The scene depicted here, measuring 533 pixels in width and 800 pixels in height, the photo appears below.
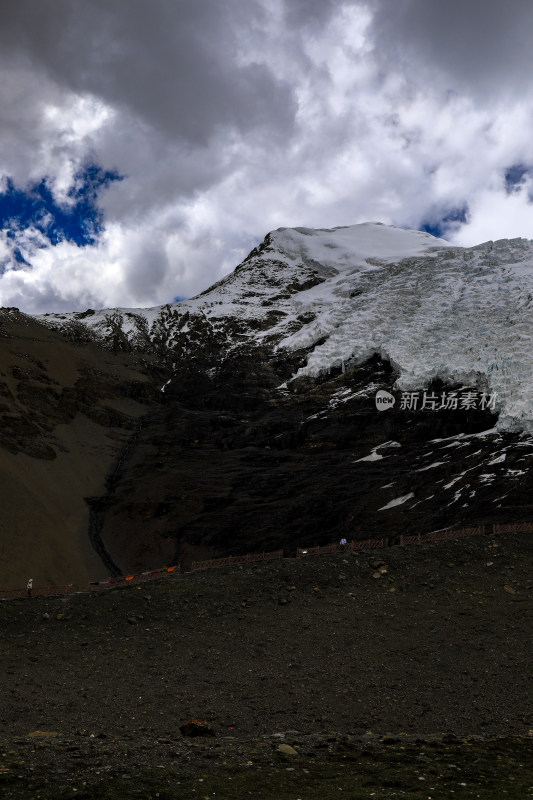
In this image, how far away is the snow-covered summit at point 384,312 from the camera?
233 ft

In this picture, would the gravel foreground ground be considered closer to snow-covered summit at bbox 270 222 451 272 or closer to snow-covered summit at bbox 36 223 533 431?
snow-covered summit at bbox 36 223 533 431

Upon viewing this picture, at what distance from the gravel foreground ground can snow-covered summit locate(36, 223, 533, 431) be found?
34156 mm

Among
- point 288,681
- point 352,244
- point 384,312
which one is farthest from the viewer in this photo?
point 352,244

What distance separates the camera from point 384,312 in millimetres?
97438

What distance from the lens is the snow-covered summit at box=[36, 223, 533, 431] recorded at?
71000mm

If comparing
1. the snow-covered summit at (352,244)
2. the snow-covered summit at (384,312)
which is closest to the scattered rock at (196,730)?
the snow-covered summit at (384,312)

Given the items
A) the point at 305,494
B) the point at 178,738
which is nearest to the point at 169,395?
the point at 305,494

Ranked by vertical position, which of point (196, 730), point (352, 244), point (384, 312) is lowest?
point (196, 730)

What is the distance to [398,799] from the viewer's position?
10.2 metres

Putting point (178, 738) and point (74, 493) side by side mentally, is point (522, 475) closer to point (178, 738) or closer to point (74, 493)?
point (178, 738)

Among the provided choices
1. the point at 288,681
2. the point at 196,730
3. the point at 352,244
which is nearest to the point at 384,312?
the point at 352,244

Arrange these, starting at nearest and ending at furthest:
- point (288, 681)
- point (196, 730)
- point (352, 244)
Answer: point (196, 730), point (288, 681), point (352, 244)

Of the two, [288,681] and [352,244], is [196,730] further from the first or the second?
[352,244]

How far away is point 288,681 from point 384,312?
83.6 m
